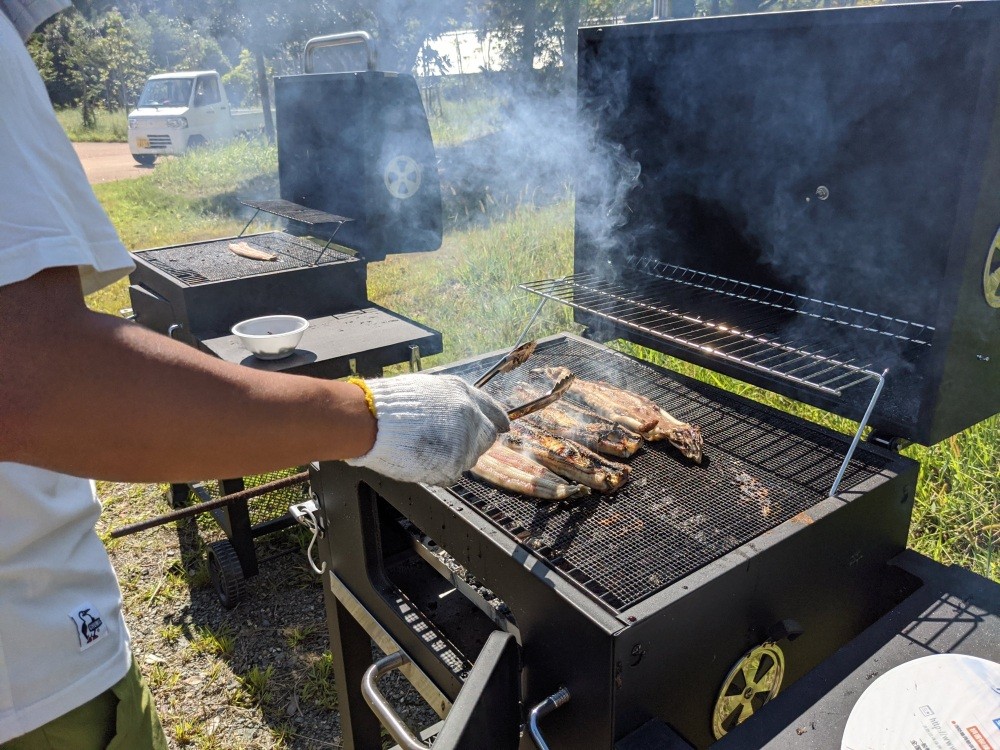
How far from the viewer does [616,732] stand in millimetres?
1296

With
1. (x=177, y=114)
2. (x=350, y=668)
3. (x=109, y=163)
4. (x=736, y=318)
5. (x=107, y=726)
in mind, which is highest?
(x=177, y=114)

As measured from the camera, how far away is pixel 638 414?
1.99 metres

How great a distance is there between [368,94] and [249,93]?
31.8 meters

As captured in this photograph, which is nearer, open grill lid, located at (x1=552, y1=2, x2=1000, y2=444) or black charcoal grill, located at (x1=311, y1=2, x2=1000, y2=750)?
black charcoal grill, located at (x1=311, y1=2, x2=1000, y2=750)

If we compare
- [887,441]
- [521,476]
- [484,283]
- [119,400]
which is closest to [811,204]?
[887,441]

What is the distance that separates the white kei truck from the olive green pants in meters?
18.5

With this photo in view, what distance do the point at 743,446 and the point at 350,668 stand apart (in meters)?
1.45

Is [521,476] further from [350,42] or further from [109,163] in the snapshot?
[109,163]

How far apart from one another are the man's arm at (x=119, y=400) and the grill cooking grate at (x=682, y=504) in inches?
27.1

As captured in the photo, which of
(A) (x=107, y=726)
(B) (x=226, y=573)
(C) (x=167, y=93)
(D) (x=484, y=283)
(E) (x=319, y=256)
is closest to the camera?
(A) (x=107, y=726)

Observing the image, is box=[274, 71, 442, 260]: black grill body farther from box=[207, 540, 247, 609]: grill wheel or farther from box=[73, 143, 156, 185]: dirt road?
box=[73, 143, 156, 185]: dirt road

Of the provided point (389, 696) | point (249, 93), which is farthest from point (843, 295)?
point (249, 93)

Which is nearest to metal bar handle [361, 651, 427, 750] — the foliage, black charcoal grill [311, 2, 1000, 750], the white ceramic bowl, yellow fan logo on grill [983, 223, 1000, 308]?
black charcoal grill [311, 2, 1000, 750]

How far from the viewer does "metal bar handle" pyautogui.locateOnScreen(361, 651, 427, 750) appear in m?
1.51
